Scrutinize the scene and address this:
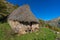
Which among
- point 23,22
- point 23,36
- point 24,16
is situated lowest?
point 23,36

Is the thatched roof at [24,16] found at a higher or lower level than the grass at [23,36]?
higher

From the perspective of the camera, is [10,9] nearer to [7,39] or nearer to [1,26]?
[1,26]

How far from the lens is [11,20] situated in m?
27.3

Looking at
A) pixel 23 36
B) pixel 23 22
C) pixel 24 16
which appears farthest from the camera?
pixel 24 16

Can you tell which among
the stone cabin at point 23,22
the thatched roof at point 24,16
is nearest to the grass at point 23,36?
the stone cabin at point 23,22

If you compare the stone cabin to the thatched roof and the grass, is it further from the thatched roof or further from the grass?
the grass

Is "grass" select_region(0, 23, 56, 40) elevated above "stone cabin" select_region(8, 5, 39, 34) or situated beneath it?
situated beneath

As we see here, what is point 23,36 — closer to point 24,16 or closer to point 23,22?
point 23,22

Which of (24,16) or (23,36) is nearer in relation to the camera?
(23,36)

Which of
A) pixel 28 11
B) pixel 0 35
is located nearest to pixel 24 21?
pixel 28 11

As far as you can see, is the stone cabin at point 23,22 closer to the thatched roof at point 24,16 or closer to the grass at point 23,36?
the thatched roof at point 24,16

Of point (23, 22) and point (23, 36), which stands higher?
point (23, 22)

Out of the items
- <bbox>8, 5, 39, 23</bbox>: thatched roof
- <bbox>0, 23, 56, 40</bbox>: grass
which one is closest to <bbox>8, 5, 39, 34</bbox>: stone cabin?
<bbox>8, 5, 39, 23</bbox>: thatched roof

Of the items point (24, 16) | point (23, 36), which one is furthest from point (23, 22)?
point (23, 36)
